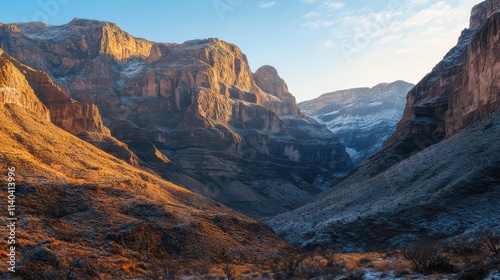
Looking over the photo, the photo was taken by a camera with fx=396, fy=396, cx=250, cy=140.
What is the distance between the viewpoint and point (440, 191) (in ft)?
162

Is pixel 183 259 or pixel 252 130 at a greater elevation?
pixel 252 130

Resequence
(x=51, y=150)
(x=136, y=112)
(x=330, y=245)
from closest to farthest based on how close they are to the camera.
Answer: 1. (x=330, y=245)
2. (x=51, y=150)
3. (x=136, y=112)

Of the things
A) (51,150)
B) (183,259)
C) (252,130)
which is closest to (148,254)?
(183,259)

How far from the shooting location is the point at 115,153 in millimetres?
85875

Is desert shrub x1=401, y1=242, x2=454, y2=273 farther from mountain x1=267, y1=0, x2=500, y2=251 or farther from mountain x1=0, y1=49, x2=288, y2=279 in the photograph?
mountain x1=267, y1=0, x2=500, y2=251

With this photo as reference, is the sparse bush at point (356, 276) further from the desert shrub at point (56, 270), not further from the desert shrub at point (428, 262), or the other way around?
the desert shrub at point (56, 270)

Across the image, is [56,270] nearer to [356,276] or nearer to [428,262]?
[356,276]

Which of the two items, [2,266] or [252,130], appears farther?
[252,130]

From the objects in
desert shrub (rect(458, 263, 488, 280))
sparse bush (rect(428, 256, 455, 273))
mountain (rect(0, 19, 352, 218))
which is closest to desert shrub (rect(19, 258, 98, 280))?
sparse bush (rect(428, 256, 455, 273))

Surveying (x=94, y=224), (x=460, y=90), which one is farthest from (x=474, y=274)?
(x=460, y=90)

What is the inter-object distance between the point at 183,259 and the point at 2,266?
13.6m

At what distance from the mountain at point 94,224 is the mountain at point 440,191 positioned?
1250 cm

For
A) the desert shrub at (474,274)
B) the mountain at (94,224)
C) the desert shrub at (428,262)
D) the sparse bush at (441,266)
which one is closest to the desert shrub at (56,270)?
the mountain at (94,224)

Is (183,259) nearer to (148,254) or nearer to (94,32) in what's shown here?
(148,254)
